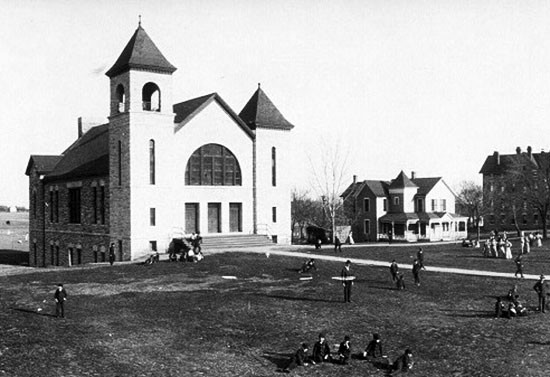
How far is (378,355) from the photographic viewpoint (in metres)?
20.0

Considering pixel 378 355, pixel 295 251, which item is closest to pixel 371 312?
pixel 378 355

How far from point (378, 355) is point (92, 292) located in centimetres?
1475

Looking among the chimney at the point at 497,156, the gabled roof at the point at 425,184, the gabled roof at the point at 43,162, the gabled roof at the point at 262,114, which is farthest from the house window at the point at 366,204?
the gabled roof at the point at 43,162

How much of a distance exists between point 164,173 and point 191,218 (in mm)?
4541

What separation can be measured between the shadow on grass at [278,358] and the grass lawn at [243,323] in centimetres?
4

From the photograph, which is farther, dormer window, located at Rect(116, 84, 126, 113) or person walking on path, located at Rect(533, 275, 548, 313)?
dormer window, located at Rect(116, 84, 126, 113)

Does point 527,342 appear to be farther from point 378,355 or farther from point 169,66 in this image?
point 169,66

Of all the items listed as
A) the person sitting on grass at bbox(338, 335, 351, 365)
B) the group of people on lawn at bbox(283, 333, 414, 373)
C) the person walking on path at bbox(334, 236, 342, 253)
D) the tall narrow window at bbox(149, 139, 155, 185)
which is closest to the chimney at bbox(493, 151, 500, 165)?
the person walking on path at bbox(334, 236, 342, 253)

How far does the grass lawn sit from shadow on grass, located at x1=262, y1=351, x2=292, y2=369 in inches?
1.5

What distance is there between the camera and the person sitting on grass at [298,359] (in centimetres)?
1894

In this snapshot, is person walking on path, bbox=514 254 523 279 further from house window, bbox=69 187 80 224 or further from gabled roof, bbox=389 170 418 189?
gabled roof, bbox=389 170 418 189

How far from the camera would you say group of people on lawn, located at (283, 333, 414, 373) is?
62.1 ft

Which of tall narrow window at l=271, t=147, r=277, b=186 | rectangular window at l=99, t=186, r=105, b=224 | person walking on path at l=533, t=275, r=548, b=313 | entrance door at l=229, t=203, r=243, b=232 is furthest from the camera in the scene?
tall narrow window at l=271, t=147, r=277, b=186

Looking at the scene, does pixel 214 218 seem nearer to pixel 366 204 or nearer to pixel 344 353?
pixel 344 353
